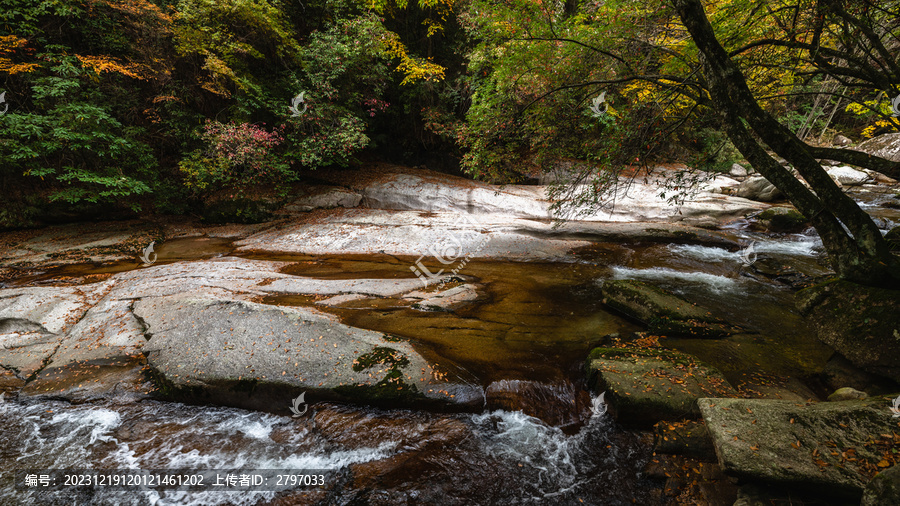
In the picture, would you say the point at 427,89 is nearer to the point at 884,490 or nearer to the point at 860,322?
the point at 860,322

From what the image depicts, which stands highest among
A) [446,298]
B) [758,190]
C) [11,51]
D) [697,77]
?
[11,51]

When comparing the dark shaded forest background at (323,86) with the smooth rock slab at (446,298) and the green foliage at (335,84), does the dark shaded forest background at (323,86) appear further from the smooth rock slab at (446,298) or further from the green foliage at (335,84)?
the smooth rock slab at (446,298)

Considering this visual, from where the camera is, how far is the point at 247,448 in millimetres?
3896

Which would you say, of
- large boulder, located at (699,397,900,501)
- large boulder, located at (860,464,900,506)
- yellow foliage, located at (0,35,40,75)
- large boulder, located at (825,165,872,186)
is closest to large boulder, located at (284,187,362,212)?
yellow foliage, located at (0,35,40,75)

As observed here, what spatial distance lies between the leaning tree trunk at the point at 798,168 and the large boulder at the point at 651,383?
2625 mm

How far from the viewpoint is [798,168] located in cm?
456

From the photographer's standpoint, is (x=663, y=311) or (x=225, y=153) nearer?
(x=663, y=311)

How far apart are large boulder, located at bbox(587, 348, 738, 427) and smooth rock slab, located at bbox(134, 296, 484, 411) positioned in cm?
179

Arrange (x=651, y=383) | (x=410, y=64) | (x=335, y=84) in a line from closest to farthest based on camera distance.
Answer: (x=651, y=383) → (x=335, y=84) → (x=410, y=64)

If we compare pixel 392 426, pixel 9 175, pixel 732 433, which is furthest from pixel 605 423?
pixel 9 175

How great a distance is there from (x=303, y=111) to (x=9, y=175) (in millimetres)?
9768

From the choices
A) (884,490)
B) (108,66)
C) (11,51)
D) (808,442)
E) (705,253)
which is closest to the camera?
(884,490)

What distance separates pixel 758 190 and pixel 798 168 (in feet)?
45.2

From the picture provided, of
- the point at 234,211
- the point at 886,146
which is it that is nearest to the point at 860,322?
the point at 234,211
